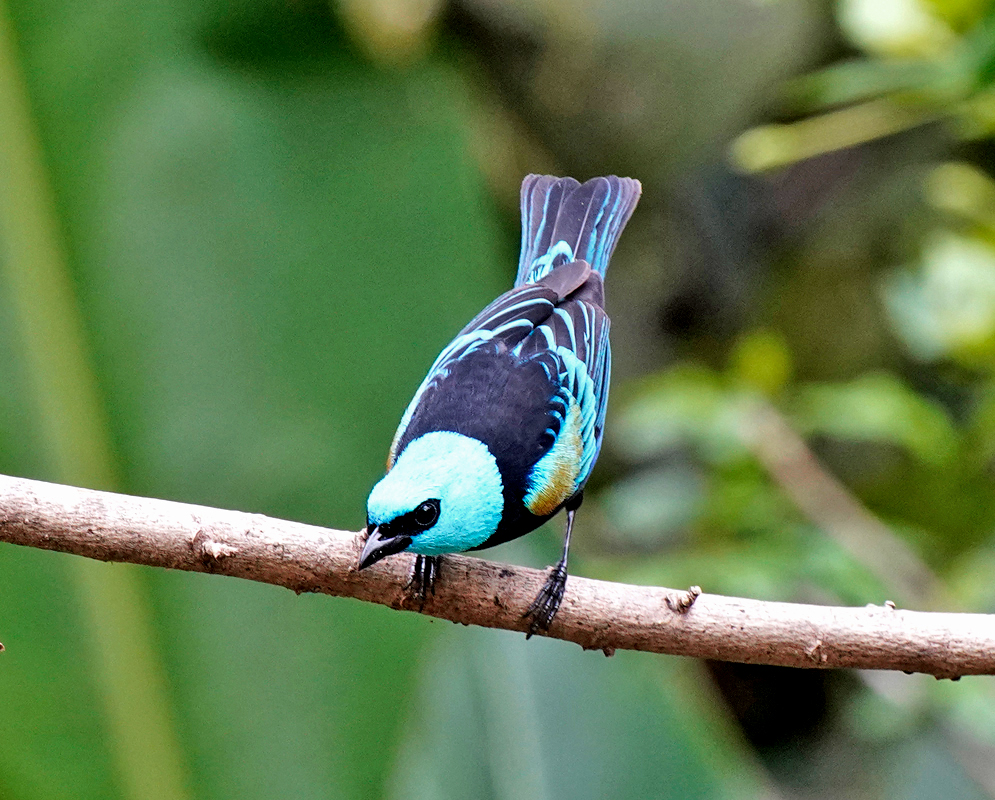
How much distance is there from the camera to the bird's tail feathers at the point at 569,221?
3168 millimetres

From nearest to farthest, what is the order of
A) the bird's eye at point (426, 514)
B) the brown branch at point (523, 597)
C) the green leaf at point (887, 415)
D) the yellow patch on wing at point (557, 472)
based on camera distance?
the brown branch at point (523, 597)
the bird's eye at point (426, 514)
the yellow patch on wing at point (557, 472)
the green leaf at point (887, 415)

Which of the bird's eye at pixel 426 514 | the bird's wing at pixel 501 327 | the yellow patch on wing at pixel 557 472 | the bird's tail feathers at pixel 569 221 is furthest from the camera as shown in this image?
the bird's tail feathers at pixel 569 221

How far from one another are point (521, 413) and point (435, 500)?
405mm

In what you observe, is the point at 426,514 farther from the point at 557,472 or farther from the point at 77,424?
the point at 77,424

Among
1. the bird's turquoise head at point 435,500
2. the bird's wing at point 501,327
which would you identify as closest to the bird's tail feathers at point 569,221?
the bird's wing at point 501,327

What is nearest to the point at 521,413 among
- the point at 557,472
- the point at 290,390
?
the point at 557,472

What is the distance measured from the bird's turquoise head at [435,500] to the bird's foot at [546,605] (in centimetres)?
18

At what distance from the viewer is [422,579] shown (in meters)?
2.14

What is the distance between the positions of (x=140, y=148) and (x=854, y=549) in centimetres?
278

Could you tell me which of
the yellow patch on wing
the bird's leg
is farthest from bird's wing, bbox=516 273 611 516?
the bird's leg

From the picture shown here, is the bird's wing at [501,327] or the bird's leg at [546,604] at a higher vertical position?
the bird's wing at [501,327]

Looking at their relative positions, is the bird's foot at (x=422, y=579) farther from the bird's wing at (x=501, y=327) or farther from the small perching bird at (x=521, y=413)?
the bird's wing at (x=501, y=327)

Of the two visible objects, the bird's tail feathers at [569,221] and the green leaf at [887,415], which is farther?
the green leaf at [887,415]

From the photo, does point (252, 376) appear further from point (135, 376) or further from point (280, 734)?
point (280, 734)
